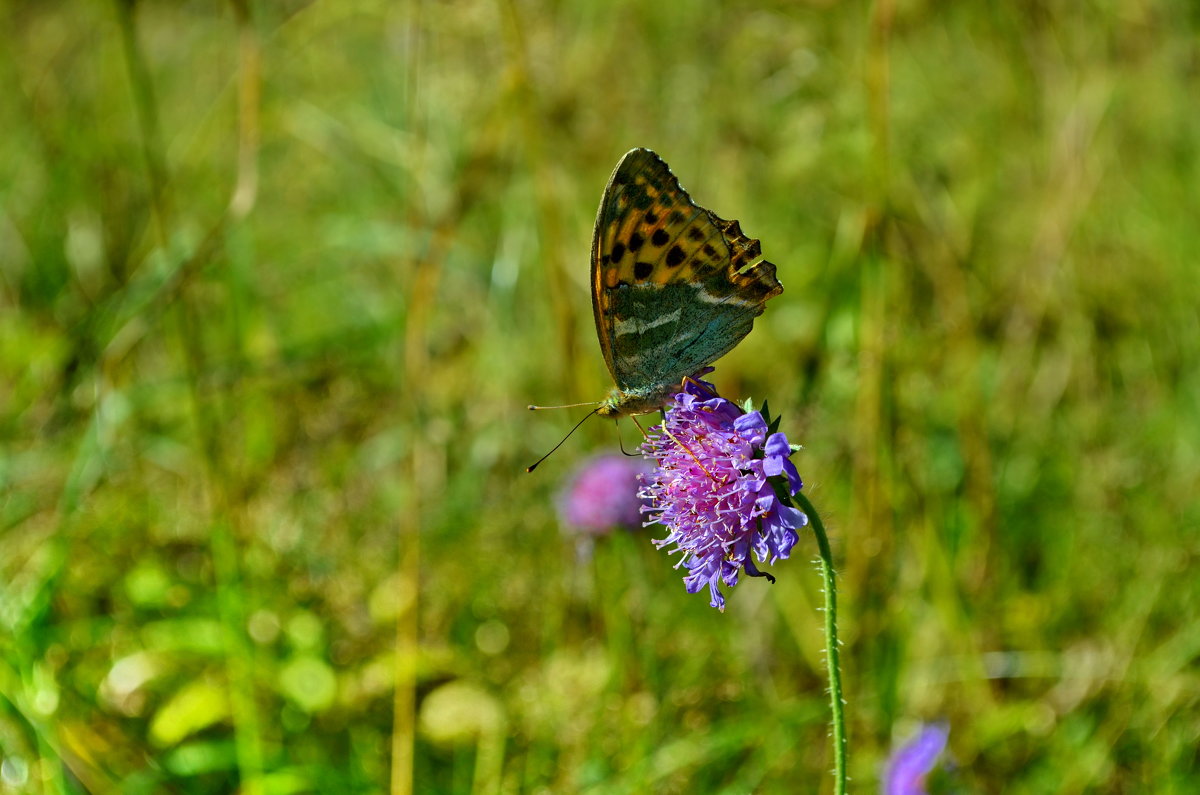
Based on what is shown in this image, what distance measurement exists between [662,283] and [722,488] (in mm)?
459

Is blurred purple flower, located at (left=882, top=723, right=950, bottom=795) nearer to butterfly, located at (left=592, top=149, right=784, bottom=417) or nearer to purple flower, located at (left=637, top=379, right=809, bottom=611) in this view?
→ purple flower, located at (left=637, top=379, right=809, bottom=611)

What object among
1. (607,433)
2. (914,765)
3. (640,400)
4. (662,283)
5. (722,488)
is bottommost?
(914,765)

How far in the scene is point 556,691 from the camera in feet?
8.51

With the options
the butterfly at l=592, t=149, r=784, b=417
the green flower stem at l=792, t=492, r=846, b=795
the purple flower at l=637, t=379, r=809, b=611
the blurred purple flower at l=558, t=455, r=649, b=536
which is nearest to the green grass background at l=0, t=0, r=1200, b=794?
the blurred purple flower at l=558, t=455, r=649, b=536

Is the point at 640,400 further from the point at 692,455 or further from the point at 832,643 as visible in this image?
the point at 832,643

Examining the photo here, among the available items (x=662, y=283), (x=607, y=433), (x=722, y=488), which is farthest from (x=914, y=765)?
(x=607, y=433)

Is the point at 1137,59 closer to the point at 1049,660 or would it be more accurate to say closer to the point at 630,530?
the point at 1049,660

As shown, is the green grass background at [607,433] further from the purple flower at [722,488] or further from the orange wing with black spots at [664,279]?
the purple flower at [722,488]

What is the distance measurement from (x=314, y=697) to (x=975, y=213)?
267 cm

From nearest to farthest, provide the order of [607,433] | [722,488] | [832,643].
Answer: [832,643]
[722,488]
[607,433]

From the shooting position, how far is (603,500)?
9.55 feet

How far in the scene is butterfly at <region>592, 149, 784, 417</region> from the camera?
6.52 ft

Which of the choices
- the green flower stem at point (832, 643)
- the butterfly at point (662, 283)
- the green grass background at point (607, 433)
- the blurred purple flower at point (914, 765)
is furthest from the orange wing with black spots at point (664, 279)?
the blurred purple flower at point (914, 765)

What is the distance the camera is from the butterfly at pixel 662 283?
6.52 ft
